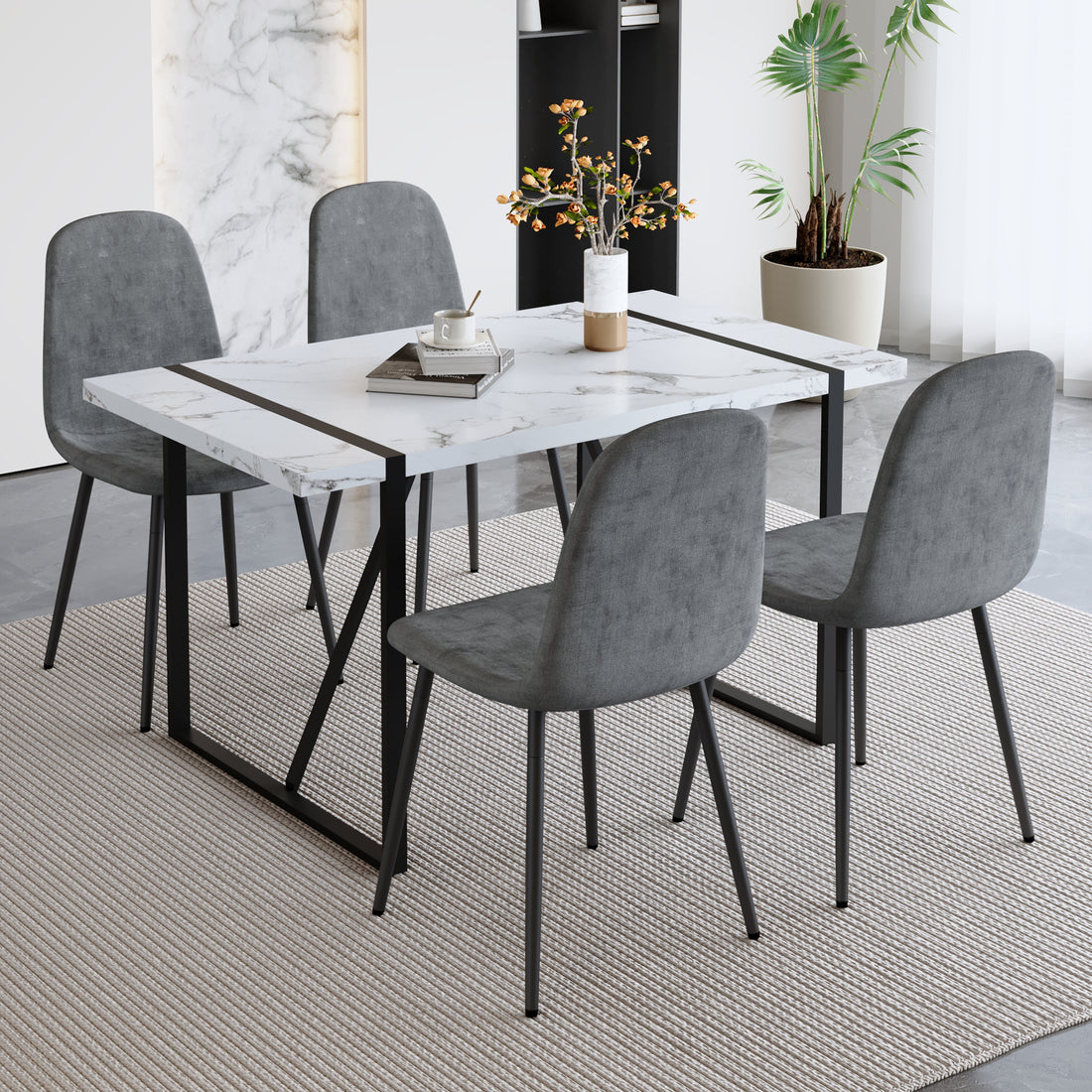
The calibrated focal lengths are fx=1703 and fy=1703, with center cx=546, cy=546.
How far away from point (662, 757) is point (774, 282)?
8.83 ft

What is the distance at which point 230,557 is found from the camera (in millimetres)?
3711

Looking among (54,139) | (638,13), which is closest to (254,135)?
(54,139)

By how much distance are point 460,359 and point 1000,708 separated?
43.1 inches

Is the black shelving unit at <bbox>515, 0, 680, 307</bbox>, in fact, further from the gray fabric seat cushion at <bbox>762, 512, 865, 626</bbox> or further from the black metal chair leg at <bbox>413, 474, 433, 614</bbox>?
the gray fabric seat cushion at <bbox>762, 512, 865, 626</bbox>

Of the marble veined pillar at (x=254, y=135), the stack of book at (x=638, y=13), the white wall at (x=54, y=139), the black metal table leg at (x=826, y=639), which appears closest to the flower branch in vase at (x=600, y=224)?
the black metal table leg at (x=826, y=639)

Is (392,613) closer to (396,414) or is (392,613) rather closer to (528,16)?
(396,414)

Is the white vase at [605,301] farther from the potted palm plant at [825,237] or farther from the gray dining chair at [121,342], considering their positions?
the potted palm plant at [825,237]

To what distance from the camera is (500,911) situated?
269cm

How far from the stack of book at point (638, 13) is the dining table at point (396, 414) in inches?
92.7

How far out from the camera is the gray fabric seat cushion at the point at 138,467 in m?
3.30

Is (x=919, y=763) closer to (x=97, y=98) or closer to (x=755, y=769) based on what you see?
(x=755, y=769)

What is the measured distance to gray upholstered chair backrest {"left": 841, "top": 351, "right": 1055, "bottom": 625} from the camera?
2475mm

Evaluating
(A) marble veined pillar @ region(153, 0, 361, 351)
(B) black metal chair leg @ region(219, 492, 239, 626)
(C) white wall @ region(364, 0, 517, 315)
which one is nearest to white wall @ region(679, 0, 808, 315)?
(C) white wall @ region(364, 0, 517, 315)

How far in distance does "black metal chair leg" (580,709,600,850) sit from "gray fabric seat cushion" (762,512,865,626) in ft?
1.17
